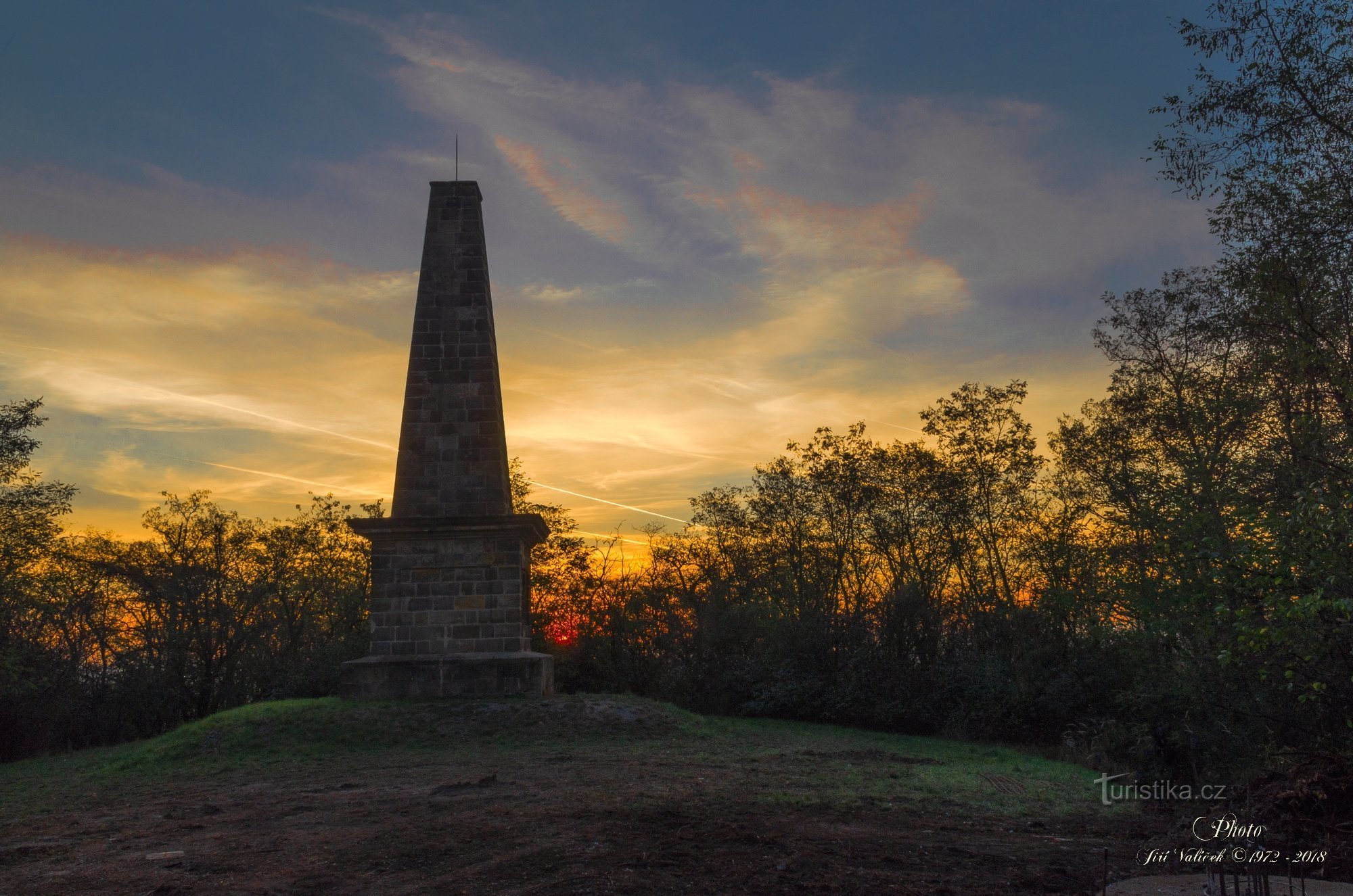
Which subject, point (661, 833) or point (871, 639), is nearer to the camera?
point (661, 833)

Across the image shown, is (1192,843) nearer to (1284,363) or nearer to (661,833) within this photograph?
(661,833)

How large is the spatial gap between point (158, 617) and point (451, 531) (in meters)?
12.7

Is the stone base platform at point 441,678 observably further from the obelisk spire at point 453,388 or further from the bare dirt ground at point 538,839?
the bare dirt ground at point 538,839

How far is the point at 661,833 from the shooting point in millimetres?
7469

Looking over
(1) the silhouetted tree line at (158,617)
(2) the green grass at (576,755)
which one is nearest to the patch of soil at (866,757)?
(2) the green grass at (576,755)

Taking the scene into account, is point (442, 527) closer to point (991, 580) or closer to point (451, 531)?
point (451, 531)

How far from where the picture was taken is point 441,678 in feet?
53.8

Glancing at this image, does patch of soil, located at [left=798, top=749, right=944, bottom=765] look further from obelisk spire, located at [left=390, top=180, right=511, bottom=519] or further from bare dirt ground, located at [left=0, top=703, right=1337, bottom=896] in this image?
obelisk spire, located at [left=390, top=180, right=511, bottom=519]

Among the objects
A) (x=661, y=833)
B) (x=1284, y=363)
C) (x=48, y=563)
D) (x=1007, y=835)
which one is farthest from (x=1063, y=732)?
(x=48, y=563)

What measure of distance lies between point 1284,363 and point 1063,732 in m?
9.59

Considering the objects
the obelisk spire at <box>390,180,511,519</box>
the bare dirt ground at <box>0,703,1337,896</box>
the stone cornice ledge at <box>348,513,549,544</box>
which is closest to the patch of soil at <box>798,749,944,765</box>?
the bare dirt ground at <box>0,703,1337,896</box>

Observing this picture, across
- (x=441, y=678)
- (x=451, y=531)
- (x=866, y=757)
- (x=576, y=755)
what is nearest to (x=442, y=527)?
(x=451, y=531)

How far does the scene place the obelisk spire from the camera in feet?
57.7

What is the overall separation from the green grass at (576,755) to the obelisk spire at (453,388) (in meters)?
4.01
